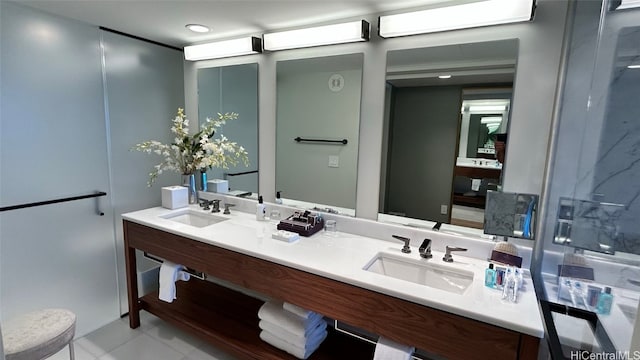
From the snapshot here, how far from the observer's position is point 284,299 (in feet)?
5.16

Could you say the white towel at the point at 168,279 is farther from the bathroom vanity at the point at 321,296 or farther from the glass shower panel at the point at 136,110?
the glass shower panel at the point at 136,110

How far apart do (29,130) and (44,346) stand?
4.08 feet

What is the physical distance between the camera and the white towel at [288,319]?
1708mm

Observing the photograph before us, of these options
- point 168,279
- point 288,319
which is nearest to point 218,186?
point 168,279

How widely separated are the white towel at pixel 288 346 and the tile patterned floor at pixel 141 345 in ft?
1.61

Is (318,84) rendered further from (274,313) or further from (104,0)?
(274,313)

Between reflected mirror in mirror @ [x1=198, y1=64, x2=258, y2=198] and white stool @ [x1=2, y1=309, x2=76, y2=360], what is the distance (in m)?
1.31

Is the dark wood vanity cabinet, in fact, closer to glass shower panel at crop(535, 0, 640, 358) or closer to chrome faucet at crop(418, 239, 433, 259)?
glass shower panel at crop(535, 0, 640, 358)

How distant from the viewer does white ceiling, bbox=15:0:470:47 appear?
1.68 meters

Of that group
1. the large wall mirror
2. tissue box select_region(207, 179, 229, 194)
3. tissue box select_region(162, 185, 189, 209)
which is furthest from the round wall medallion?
tissue box select_region(162, 185, 189, 209)

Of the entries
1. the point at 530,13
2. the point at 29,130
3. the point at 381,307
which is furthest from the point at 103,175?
the point at 530,13

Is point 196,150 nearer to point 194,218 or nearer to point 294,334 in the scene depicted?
point 194,218

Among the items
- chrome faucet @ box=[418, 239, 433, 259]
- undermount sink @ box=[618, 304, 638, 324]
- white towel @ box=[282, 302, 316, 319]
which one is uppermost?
undermount sink @ box=[618, 304, 638, 324]

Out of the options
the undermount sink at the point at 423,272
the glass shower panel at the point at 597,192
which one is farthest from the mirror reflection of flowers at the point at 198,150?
the glass shower panel at the point at 597,192
